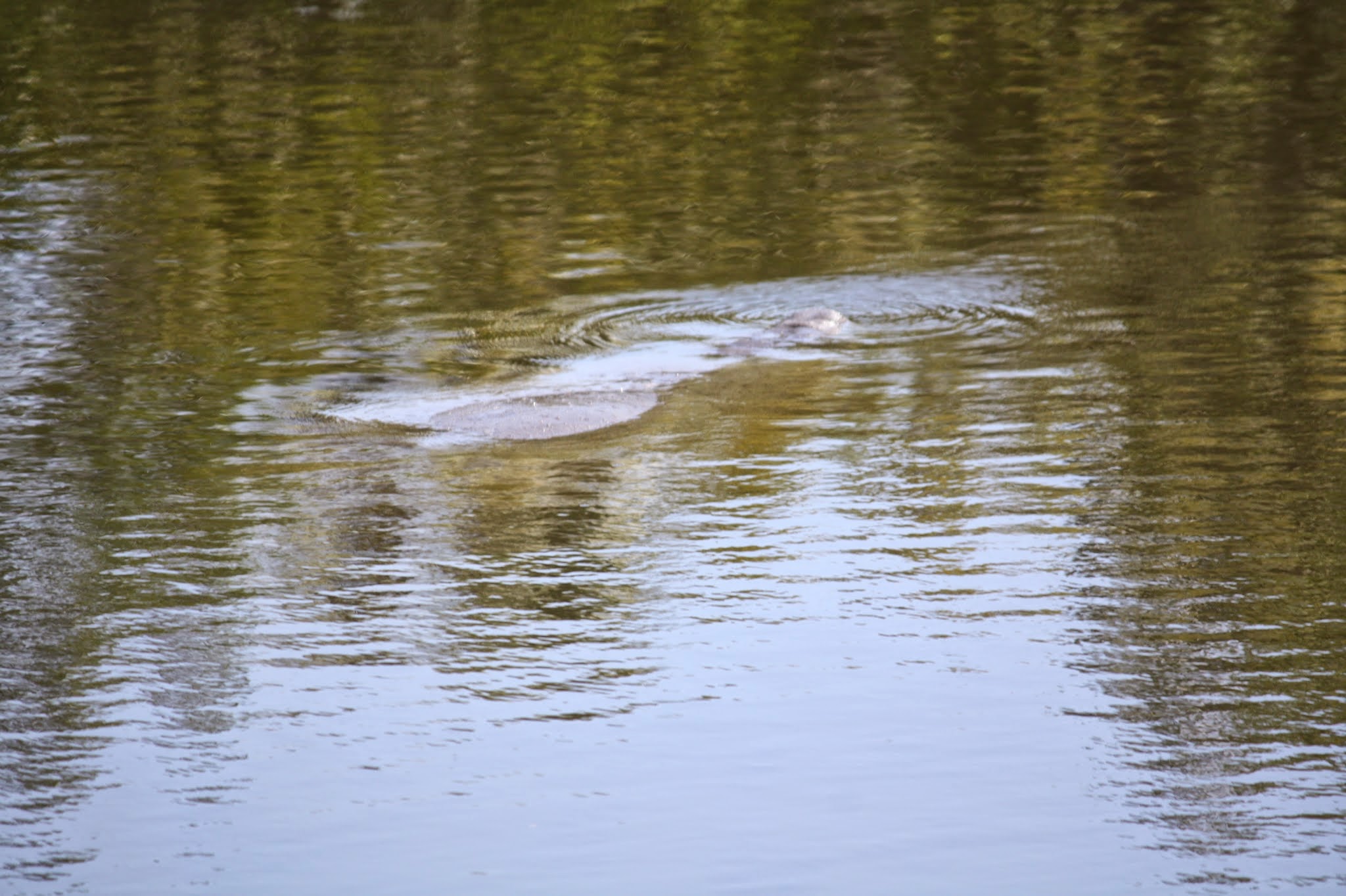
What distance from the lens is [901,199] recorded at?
19016mm

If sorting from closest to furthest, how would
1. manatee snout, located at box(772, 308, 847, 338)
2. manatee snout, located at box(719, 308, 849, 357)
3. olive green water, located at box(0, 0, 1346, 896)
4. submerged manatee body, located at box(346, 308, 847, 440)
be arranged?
olive green water, located at box(0, 0, 1346, 896) < submerged manatee body, located at box(346, 308, 847, 440) < manatee snout, located at box(719, 308, 849, 357) < manatee snout, located at box(772, 308, 847, 338)

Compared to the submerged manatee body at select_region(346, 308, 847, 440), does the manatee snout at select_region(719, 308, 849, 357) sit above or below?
above

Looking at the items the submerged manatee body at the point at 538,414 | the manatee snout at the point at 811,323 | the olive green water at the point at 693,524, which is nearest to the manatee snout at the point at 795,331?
the manatee snout at the point at 811,323

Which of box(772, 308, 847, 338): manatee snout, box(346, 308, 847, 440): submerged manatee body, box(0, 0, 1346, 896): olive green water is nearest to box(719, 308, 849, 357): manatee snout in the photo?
box(772, 308, 847, 338): manatee snout

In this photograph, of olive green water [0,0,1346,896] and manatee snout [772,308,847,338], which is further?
manatee snout [772,308,847,338]

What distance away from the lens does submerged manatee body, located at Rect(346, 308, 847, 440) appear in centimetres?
1159

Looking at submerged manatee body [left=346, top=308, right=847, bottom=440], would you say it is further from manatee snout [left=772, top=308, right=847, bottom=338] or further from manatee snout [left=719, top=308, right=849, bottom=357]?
manatee snout [left=772, top=308, right=847, bottom=338]

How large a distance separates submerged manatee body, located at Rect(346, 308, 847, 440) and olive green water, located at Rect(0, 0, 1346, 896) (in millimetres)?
217

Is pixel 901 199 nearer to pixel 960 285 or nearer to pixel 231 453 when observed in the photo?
pixel 960 285

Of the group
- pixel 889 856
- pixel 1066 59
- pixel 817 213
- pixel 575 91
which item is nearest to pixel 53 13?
pixel 575 91

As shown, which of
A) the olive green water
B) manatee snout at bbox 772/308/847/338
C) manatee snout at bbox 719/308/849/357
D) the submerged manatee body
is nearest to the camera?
the olive green water

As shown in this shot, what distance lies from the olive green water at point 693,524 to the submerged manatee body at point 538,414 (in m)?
0.22

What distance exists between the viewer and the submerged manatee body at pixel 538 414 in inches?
456

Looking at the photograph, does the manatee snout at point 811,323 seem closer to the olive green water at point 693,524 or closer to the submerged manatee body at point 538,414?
the olive green water at point 693,524
